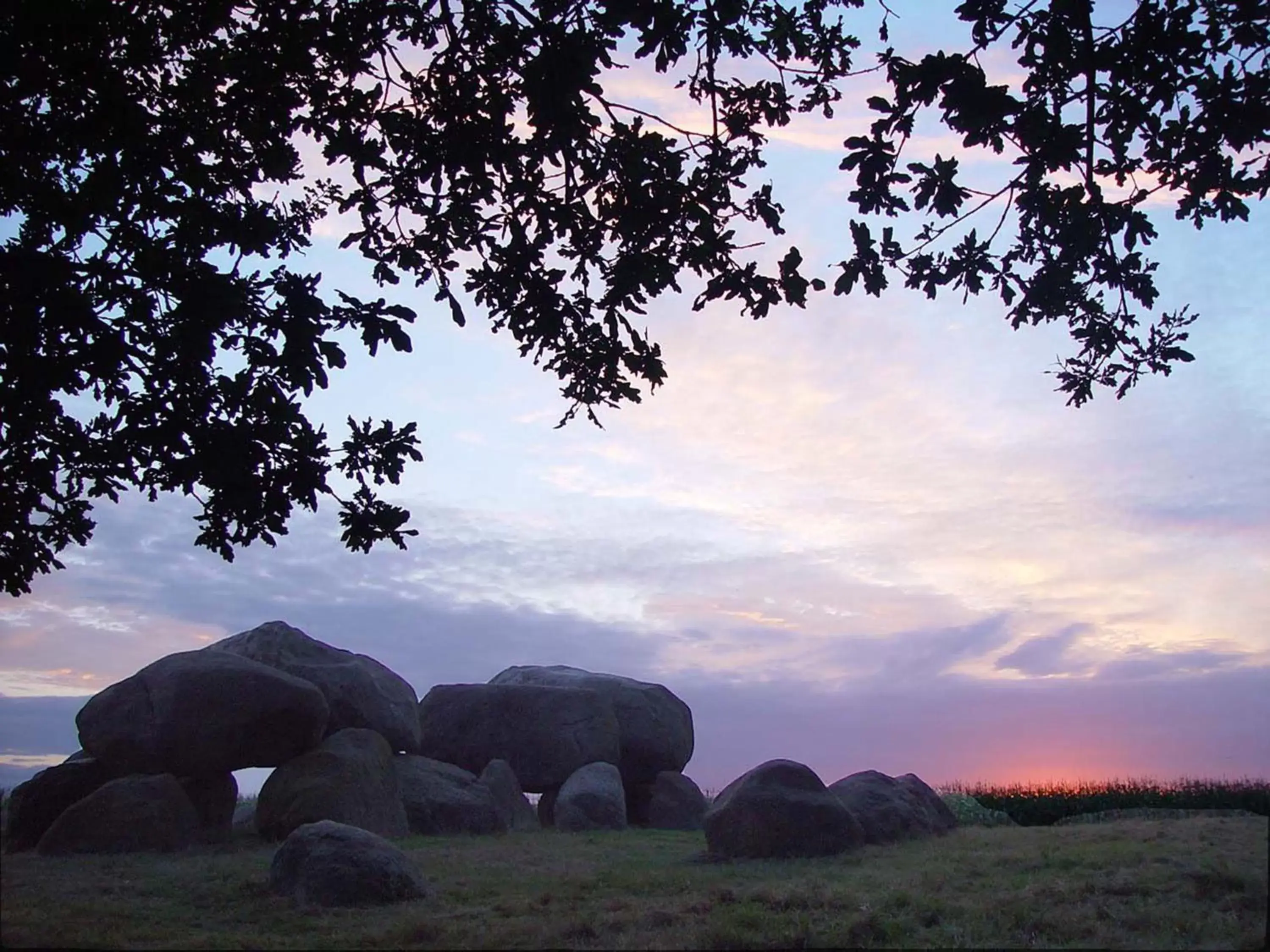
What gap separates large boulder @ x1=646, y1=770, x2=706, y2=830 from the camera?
74.2 ft

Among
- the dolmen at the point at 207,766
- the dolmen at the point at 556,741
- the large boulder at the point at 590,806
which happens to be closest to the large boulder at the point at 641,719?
the dolmen at the point at 556,741

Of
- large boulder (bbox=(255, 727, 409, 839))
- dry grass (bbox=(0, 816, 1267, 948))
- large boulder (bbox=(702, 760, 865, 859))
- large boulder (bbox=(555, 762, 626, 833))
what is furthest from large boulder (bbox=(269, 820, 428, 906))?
large boulder (bbox=(555, 762, 626, 833))

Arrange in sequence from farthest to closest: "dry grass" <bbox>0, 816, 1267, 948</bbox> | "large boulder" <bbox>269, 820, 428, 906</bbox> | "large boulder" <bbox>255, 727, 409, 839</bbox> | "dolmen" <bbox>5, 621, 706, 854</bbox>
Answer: "large boulder" <bbox>255, 727, 409, 839</bbox> < "dolmen" <bbox>5, 621, 706, 854</bbox> < "large boulder" <bbox>269, 820, 428, 906</bbox> < "dry grass" <bbox>0, 816, 1267, 948</bbox>

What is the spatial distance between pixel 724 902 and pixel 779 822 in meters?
4.67

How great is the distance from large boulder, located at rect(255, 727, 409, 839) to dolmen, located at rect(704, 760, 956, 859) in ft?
16.3

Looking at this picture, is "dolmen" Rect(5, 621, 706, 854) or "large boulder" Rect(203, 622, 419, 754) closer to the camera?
"dolmen" Rect(5, 621, 706, 854)

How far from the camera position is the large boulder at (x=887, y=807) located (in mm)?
16344

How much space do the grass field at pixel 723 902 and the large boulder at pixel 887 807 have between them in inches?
84.1

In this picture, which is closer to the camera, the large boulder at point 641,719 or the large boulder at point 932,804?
the large boulder at point 932,804

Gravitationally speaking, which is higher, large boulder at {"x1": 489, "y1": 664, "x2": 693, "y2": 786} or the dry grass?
large boulder at {"x1": 489, "y1": 664, "x2": 693, "y2": 786}

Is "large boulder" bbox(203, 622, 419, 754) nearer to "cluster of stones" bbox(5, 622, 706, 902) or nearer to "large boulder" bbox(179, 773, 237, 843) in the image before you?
"cluster of stones" bbox(5, 622, 706, 902)

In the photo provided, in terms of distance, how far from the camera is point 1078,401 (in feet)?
36.6

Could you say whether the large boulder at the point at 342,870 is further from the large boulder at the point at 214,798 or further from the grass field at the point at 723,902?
the large boulder at the point at 214,798

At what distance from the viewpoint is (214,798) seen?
16.9 m
